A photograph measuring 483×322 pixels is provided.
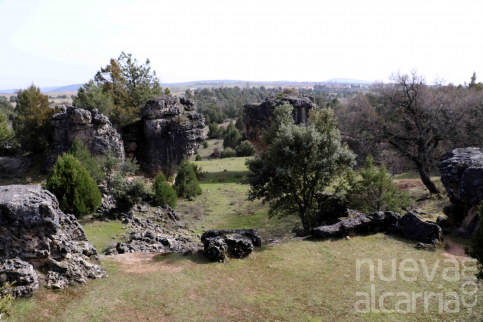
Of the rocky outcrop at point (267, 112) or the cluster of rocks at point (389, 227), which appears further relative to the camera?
the rocky outcrop at point (267, 112)

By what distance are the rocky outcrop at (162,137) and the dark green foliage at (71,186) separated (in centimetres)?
1285

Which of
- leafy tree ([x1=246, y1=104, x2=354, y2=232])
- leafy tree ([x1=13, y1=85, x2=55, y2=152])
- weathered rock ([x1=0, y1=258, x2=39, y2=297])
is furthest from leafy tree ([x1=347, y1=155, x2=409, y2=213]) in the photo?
leafy tree ([x1=13, y1=85, x2=55, y2=152])

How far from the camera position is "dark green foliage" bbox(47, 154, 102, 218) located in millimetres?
18609

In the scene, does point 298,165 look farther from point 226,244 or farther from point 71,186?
point 71,186

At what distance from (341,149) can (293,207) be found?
445cm

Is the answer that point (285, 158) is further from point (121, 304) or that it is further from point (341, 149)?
point (121, 304)

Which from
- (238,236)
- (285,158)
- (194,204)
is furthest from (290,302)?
(194,204)

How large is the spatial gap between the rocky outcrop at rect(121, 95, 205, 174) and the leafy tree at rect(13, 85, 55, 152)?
9.15 meters

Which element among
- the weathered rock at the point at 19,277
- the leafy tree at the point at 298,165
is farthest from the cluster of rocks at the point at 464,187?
the weathered rock at the point at 19,277

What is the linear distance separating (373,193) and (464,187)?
496 centimetres

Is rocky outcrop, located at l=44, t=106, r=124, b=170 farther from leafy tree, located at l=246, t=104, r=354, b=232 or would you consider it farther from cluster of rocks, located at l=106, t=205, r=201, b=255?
leafy tree, located at l=246, t=104, r=354, b=232

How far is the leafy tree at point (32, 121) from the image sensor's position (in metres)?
33.8

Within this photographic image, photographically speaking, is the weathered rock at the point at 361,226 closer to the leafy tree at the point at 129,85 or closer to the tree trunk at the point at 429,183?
the tree trunk at the point at 429,183

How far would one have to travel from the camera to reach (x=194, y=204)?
2769 cm
